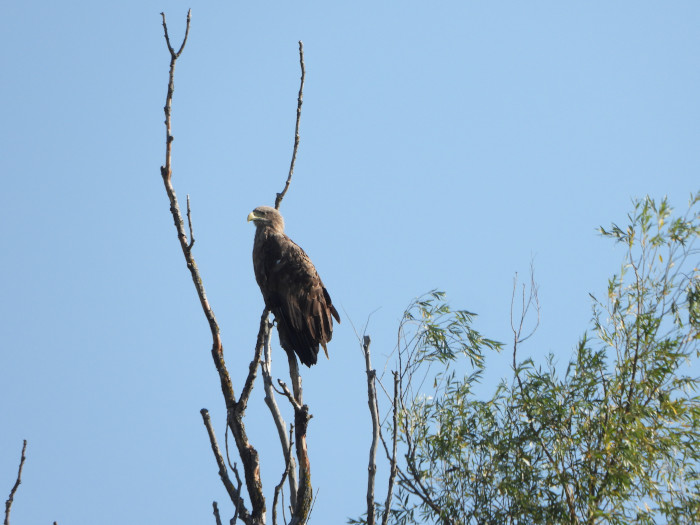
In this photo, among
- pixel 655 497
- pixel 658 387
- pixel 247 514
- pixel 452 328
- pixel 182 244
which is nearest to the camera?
pixel 247 514

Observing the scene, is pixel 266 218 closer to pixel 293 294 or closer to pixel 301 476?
pixel 293 294

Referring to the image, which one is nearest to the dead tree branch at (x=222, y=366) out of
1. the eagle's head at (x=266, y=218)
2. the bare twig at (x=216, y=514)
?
the bare twig at (x=216, y=514)

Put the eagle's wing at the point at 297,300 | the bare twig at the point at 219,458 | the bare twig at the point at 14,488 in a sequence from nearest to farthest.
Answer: the bare twig at the point at 14,488
the bare twig at the point at 219,458
the eagle's wing at the point at 297,300

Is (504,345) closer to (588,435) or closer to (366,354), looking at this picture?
(588,435)

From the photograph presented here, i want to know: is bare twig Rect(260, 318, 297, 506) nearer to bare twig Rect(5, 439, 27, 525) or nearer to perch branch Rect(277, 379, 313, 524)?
perch branch Rect(277, 379, 313, 524)

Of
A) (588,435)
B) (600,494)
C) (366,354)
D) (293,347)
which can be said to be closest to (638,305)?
(588,435)

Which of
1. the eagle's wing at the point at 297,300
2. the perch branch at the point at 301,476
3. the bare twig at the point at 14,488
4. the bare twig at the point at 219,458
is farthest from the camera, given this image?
the eagle's wing at the point at 297,300

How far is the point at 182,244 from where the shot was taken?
3.96 metres

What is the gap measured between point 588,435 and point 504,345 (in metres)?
1.22

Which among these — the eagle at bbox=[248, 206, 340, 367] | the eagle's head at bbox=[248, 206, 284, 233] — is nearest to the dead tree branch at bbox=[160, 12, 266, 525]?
the eagle at bbox=[248, 206, 340, 367]

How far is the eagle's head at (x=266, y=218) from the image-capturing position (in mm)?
7443

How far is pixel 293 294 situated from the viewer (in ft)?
21.9

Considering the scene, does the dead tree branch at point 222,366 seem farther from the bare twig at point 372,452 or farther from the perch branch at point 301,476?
the bare twig at point 372,452

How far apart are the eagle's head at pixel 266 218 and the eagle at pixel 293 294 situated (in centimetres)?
4
